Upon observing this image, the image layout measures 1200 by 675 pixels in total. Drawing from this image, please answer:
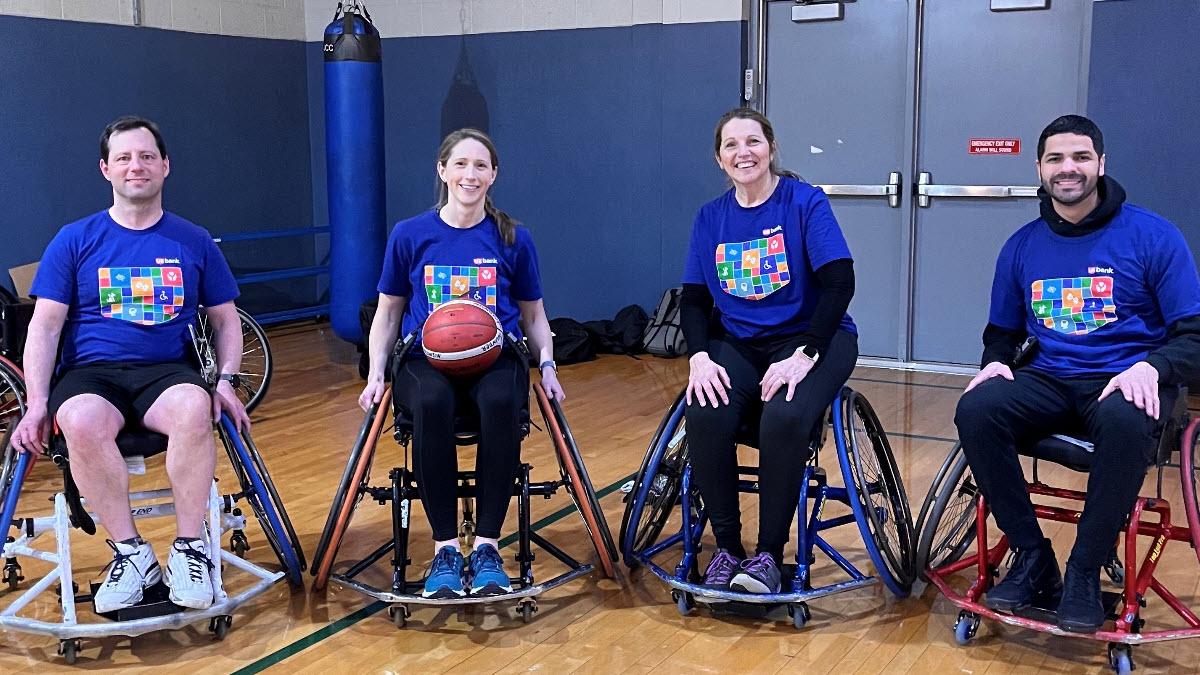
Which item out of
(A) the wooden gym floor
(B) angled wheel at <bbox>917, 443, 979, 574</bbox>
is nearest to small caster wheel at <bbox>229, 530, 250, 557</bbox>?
(A) the wooden gym floor

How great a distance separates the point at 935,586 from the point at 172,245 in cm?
194

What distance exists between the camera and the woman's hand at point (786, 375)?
2656 mm

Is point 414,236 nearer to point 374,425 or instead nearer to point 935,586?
point 374,425

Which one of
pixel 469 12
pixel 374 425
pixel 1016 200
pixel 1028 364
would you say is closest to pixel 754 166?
pixel 1028 364

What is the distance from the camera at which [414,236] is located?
2900 mm

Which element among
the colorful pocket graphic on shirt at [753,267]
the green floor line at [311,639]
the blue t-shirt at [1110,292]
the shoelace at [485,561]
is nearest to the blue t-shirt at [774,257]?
the colorful pocket graphic on shirt at [753,267]

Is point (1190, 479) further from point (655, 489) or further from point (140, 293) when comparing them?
point (140, 293)

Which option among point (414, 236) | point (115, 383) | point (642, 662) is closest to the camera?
point (642, 662)

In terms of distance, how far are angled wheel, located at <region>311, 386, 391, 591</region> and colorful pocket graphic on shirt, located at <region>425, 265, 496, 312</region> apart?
0.25m

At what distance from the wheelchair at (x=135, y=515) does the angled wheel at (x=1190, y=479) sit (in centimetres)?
195

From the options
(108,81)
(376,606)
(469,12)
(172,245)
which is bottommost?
(376,606)

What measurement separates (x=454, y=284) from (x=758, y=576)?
0.98 m

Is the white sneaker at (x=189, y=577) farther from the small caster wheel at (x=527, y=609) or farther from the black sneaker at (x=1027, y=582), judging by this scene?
the black sneaker at (x=1027, y=582)

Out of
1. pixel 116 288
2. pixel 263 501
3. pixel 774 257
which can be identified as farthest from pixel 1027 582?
pixel 116 288
